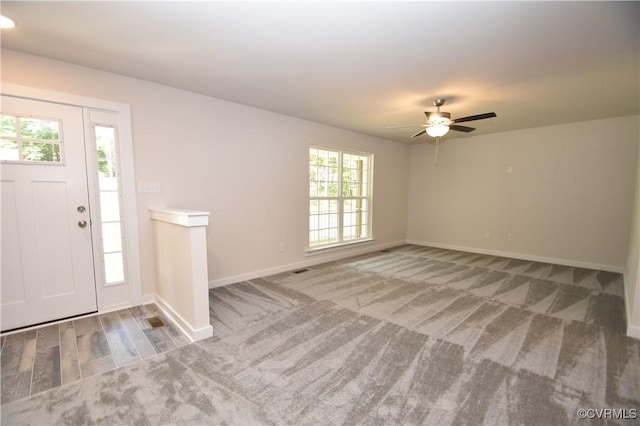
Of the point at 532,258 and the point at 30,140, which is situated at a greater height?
the point at 30,140

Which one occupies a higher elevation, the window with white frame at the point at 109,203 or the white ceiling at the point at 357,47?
the white ceiling at the point at 357,47

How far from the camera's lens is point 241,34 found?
2051mm

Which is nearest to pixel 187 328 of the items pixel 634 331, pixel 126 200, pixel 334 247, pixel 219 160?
pixel 126 200

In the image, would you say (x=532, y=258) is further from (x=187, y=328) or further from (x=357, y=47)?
(x=187, y=328)

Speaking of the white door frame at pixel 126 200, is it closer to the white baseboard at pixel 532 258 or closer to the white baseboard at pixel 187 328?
the white baseboard at pixel 187 328

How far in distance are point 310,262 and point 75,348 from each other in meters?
3.09

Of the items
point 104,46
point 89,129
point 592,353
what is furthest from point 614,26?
point 89,129

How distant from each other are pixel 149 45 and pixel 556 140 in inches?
236

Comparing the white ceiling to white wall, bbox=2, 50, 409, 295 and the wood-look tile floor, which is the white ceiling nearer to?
white wall, bbox=2, 50, 409, 295

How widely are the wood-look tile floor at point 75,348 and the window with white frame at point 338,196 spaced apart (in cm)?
278

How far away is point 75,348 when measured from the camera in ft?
7.12

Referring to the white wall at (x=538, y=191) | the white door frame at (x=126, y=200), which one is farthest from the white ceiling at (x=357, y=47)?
the white wall at (x=538, y=191)

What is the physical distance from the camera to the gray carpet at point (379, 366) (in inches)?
61.5

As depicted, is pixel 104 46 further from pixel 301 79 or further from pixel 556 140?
pixel 556 140
